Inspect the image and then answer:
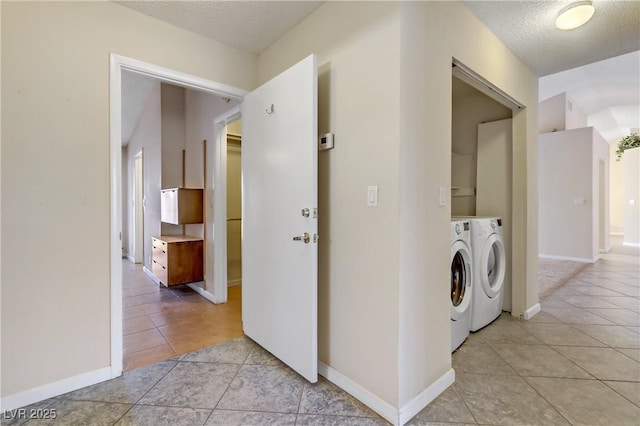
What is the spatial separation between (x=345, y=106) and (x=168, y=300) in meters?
3.06

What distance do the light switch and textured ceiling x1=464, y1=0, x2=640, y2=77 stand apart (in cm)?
139

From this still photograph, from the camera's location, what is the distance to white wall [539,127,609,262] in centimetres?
553

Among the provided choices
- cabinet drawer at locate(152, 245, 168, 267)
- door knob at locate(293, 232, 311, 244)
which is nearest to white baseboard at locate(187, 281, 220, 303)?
cabinet drawer at locate(152, 245, 168, 267)

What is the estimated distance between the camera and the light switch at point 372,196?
161cm

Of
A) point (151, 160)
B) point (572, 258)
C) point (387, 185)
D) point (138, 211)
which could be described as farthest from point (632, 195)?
point (138, 211)

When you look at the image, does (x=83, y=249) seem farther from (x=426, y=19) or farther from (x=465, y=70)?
(x=465, y=70)

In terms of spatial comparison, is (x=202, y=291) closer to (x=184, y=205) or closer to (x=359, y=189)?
(x=184, y=205)

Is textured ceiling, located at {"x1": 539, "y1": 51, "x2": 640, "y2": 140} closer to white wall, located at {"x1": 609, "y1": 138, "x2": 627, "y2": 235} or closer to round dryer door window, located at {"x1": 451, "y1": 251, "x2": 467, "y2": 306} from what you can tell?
white wall, located at {"x1": 609, "y1": 138, "x2": 627, "y2": 235}

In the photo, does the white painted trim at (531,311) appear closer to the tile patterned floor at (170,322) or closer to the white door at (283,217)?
the white door at (283,217)

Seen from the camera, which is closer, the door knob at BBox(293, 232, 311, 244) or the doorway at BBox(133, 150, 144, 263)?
the door knob at BBox(293, 232, 311, 244)

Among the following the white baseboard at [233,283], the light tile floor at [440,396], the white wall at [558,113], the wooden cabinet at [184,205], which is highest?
the white wall at [558,113]

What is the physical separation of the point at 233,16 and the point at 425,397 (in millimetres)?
2664

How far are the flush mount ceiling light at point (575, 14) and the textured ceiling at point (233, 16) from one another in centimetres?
160

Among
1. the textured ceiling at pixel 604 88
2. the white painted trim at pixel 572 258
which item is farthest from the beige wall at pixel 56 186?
the white painted trim at pixel 572 258
